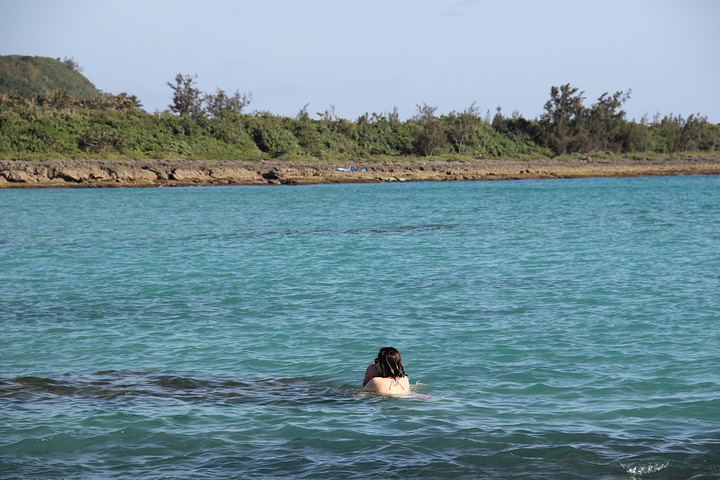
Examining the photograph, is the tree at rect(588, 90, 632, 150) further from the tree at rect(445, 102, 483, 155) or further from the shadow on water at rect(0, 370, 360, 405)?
the shadow on water at rect(0, 370, 360, 405)

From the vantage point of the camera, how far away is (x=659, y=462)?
6055 mm

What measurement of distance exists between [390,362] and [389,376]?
195 mm

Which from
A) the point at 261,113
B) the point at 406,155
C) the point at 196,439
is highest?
the point at 261,113

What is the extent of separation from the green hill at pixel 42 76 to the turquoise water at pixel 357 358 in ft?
497

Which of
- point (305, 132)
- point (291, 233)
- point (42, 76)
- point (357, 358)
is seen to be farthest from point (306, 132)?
point (42, 76)

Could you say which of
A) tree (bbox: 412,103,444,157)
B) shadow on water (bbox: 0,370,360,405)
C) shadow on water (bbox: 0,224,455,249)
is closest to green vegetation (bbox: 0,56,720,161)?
tree (bbox: 412,103,444,157)

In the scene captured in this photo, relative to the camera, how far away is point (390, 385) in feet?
26.7

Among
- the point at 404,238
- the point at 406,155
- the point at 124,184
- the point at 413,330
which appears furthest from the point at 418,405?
the point at 406,155

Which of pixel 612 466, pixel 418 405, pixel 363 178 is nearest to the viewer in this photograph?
pixel 612 466

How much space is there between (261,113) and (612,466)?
92133 millimetres

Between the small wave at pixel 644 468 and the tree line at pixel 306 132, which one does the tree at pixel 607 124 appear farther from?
the small wave at pixel 644 468

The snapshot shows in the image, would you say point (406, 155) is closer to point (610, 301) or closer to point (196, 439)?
point (610, 301)

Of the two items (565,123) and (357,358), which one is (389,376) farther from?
(565,123)

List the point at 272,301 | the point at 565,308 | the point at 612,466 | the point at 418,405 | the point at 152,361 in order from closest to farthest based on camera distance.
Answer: the point at 612,466, the point at 418,405, the point at 152,361, the point at 565,308, the point at 272,301
